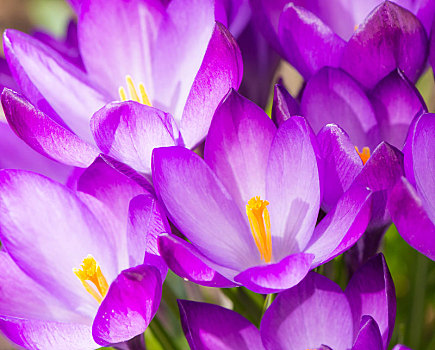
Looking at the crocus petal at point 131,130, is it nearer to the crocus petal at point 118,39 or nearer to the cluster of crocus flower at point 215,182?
the cluster of crocus flower at point 215,182

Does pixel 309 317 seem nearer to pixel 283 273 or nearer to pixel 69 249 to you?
pixel 283 273

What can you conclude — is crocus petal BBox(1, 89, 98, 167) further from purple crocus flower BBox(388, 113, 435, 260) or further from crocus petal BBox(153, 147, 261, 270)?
purple crocus flower BBox(388, 113, 435, 260)

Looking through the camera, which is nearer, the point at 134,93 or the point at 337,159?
the point at 337,159

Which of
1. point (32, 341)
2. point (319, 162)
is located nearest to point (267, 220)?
point (319, 162)

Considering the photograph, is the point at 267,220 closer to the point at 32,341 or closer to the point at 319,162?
the point at 319,162

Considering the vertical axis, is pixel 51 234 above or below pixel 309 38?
below

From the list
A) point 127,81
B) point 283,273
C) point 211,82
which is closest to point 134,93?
point 127,81

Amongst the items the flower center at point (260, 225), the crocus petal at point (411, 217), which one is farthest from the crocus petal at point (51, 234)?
the crocus petal at point (411, 217)
